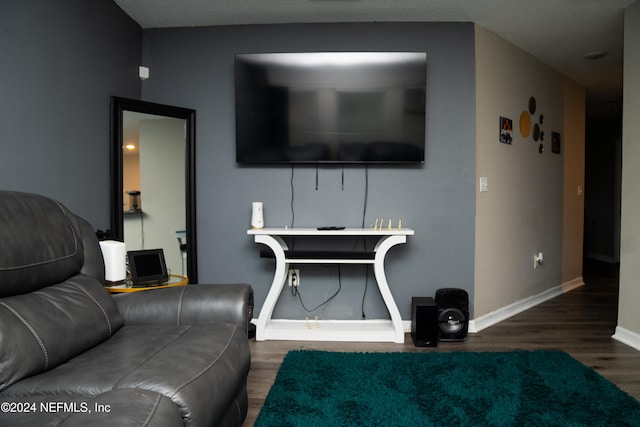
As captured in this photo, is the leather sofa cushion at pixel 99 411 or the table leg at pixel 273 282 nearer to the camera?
the leather sofa cushion at pixel 99 411

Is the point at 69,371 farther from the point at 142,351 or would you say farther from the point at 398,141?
the point at 398,141

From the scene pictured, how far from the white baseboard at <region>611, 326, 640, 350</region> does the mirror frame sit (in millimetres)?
3200

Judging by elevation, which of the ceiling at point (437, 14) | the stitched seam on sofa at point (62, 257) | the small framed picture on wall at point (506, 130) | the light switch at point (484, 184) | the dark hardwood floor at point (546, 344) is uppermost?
the ceiling at point (437, 14)

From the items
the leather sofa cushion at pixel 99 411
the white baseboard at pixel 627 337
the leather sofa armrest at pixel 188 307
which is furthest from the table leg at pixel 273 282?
the white baseboard at pixel 627 337

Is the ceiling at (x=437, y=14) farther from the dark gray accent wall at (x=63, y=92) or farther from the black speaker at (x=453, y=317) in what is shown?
the black speaker at (x=453, y=317)

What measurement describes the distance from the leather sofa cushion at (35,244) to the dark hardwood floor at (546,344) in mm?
1048

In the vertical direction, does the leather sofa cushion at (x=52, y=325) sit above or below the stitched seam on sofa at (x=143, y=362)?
above

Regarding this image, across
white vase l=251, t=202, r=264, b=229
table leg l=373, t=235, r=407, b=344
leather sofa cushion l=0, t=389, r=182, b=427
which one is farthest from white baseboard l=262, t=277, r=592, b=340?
leather sofa cushion l=0, t=389, r=182, b=427

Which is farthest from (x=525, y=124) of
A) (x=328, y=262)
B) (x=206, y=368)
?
(x=206, y=368)

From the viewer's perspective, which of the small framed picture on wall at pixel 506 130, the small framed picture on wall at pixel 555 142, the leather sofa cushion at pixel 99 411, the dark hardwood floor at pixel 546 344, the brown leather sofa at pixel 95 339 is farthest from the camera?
the small framed picture on wall at pixel 555 142

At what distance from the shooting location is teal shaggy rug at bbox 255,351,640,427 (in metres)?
1.93

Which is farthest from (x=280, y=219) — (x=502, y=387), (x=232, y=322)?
(x=502, y=387)

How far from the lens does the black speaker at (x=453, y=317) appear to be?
3.09 m

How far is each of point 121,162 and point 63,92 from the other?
0.62 m
